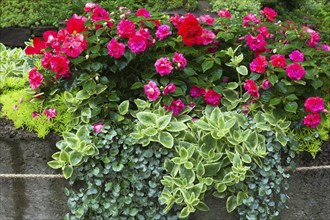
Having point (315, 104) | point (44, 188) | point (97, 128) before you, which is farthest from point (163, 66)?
point (44, 188)

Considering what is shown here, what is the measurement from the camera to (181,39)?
2627 mm

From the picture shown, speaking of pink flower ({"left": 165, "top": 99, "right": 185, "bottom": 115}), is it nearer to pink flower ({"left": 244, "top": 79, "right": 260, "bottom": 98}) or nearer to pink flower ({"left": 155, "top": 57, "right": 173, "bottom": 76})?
pink flower ({"left": 155, "top": 57, "right": 173, "bottom": 76})

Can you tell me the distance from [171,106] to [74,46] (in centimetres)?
56

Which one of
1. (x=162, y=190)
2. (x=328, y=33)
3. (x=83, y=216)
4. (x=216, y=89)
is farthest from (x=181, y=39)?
(x=328, y=33)

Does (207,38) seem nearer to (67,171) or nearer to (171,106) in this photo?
(171,106)

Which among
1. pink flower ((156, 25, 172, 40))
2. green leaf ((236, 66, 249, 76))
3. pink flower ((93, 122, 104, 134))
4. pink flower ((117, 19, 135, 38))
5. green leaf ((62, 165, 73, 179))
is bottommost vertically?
green leaf ((62, 165, 73, 179))

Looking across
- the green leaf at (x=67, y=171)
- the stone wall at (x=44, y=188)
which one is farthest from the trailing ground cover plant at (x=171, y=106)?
the stone wall at (x=44, y=188)

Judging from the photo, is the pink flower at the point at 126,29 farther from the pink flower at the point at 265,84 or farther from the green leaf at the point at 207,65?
the pink flower at the point at 265,84

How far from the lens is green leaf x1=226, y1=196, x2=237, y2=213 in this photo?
2371 millimetres

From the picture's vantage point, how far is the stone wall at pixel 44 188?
98.6 inches

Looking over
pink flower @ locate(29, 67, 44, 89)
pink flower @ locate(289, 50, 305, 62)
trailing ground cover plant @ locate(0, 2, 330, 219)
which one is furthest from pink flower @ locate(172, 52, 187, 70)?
pink flower @ locate(29, 67, 44, 89)

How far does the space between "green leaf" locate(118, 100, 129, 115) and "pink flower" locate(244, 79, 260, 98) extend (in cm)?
60

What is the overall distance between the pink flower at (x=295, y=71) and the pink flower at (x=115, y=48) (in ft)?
2.69

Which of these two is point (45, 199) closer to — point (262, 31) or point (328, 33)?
point (262, 31)
